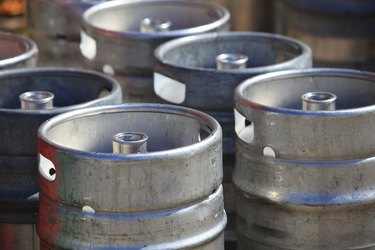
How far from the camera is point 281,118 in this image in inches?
121

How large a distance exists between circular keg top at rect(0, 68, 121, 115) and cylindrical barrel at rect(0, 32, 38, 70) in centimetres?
16

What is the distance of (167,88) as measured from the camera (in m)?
3.77

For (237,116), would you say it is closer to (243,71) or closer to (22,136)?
(243,71)

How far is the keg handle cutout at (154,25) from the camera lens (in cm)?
446

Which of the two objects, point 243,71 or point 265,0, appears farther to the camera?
point 265,0

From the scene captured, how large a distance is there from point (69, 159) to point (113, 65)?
1.39 meters

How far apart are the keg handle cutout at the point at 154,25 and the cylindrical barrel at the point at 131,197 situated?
1593mm

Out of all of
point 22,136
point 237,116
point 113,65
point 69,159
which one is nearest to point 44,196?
point 69,159

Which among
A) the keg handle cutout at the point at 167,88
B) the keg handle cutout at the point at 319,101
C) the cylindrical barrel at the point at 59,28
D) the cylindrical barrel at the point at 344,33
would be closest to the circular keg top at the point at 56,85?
the keg handle cutout at the point at 167,88

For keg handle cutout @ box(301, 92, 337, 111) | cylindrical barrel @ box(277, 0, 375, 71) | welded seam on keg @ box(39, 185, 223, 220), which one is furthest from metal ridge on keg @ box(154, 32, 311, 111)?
cylindrical barrel @ box(277, 0, 375, 71)

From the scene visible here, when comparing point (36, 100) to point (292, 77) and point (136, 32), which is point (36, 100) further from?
point (292, 77)

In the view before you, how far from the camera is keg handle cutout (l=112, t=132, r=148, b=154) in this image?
2.96 m

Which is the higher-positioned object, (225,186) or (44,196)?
(44,196)

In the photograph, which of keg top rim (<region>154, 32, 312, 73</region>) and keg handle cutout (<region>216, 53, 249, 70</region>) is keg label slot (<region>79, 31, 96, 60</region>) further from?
keg handle cutout (<region>216, 53, 249, 70</region>)
